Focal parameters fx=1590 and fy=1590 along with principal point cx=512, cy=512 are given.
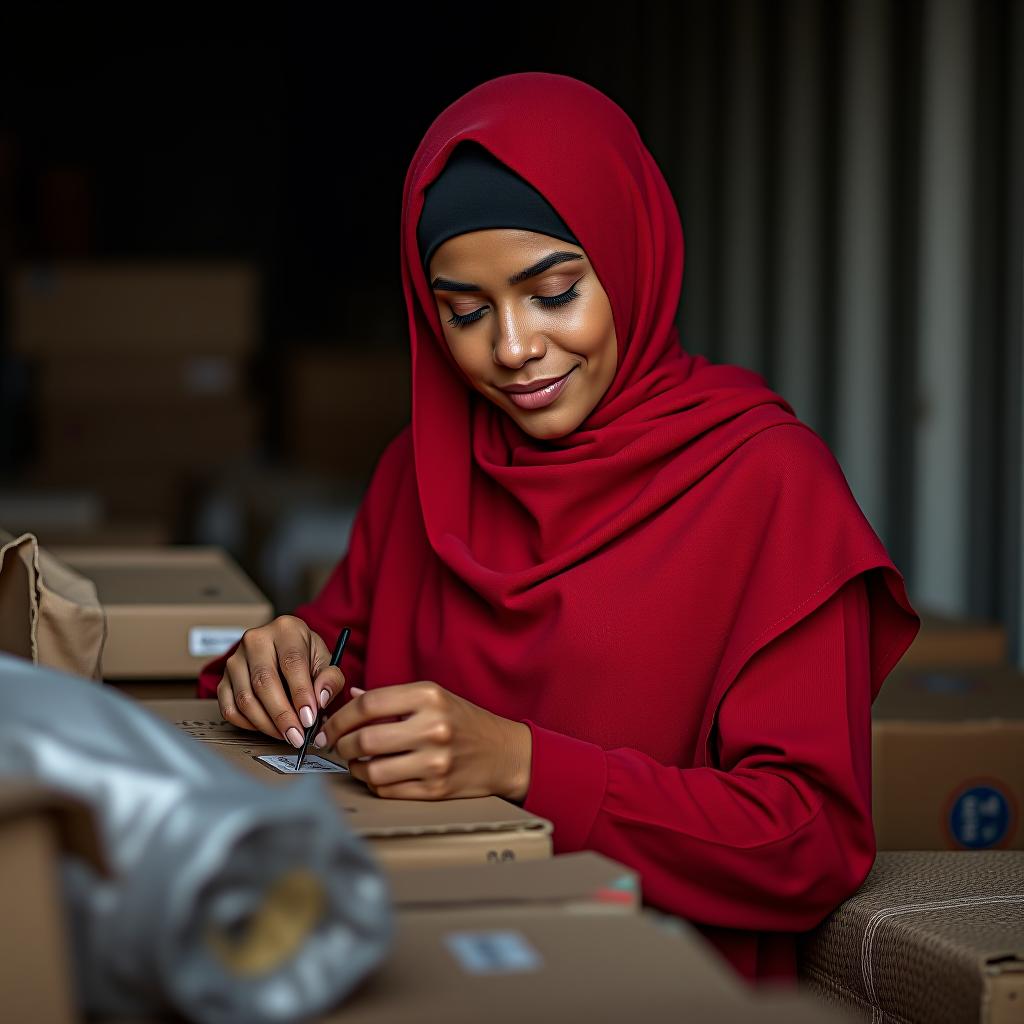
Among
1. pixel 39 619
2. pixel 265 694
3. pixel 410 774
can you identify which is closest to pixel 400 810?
pixel 410 774

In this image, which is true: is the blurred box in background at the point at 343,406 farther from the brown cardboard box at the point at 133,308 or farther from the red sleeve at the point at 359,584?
the red sleeve at the point at 359,584

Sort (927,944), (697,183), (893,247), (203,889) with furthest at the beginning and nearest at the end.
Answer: (697,183), (893,247), (927,944), (203,889)

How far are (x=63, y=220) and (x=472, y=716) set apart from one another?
578cm

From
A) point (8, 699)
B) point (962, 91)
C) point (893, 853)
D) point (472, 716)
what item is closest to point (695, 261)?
point (962, 91)

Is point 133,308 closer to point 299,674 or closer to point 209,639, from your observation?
point 209,639

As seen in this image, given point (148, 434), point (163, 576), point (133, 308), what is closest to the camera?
point (163, 576)

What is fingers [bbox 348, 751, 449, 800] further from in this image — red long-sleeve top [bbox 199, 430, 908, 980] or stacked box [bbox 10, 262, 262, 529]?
stacked box [bbox 10, 262, 262, 529]

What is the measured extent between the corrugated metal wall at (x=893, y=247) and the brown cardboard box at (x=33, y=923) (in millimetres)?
2320

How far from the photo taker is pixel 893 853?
1577 mm

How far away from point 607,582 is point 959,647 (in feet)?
3.32

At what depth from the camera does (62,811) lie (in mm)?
747

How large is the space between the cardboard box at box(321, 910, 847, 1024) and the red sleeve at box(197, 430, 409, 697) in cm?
91

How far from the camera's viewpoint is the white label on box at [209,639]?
6.25ft

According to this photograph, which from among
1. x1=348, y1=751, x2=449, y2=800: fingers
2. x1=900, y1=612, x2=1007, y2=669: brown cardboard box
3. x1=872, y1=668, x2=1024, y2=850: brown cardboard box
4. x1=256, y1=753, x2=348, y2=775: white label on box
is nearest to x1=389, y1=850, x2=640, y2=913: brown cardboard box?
x1=348, y1=751, x2=449, y2=800: fingers
